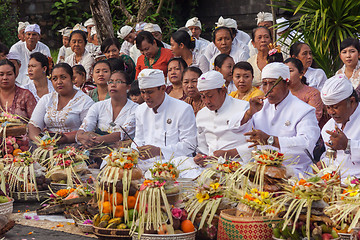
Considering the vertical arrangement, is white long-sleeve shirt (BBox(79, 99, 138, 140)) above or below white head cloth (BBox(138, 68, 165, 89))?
below

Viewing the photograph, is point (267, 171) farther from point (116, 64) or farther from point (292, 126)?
point (116, 64)

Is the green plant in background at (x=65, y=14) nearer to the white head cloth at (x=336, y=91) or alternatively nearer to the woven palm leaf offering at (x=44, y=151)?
the woven palm leaf offering at (x=44, y=151)

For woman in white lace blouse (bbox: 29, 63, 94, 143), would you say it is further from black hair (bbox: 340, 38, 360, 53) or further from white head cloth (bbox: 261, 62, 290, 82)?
black hair (bbox: 340, 38, 360, 53)

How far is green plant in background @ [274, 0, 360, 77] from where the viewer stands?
875 cm

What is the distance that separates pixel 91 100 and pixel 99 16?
3.26 meters

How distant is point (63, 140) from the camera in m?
7.84

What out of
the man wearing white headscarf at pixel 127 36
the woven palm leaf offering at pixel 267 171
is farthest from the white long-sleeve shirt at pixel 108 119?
the man wearing white headscarf at pixel 127 36

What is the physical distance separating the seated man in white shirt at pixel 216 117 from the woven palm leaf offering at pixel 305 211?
2127 mm

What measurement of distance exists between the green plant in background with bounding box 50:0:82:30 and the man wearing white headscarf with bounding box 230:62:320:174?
37.2 ft

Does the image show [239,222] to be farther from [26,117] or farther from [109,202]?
[26,117]

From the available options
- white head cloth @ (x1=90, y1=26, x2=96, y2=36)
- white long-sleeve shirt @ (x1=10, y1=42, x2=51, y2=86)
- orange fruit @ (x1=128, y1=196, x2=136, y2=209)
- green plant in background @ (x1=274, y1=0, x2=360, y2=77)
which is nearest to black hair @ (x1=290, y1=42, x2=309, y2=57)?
green plant in background @ (x1=274, y1=0, x2=360, y2=77)

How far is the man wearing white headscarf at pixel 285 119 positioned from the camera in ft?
19.3

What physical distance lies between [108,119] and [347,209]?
14.4 ft

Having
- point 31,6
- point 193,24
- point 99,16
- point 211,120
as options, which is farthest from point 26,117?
point 31,6
